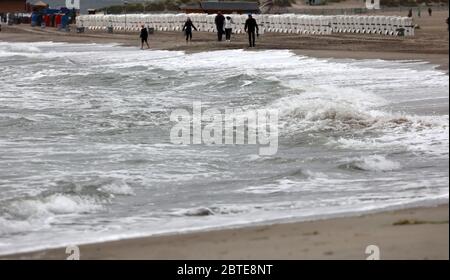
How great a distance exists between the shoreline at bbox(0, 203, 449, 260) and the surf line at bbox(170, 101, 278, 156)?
268 inches

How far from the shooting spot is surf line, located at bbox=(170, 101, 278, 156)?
1861cm

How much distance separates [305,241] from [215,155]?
26.9 ft

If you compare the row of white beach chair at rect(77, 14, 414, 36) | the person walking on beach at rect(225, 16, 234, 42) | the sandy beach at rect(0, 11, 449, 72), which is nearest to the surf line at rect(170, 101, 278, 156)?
the sandy beach at rect(0, 11, 449, 72)

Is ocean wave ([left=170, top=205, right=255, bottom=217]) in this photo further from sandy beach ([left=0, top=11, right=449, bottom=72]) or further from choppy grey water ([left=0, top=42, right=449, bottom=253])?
sandy beach ([left=0, top=11, right=449, bottom=72])

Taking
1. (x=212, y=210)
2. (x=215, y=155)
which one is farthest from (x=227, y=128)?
(x=212, y=210)

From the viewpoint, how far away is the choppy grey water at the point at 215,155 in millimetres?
11492

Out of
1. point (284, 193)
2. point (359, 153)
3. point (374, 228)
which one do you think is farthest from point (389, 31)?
point (374, 228)

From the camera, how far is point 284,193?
12.7 m

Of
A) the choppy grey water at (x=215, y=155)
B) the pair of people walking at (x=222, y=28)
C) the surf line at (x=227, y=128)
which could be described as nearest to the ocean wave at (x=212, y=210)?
the choppy grey water at (x=215, y=155)

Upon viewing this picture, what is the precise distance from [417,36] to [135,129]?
2950cm

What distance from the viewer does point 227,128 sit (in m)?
20.6

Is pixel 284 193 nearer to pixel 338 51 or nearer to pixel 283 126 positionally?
pixel 283 126

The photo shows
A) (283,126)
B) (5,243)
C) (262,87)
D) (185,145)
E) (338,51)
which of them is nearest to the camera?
(5,243)

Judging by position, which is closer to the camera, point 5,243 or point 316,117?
point 5,243
